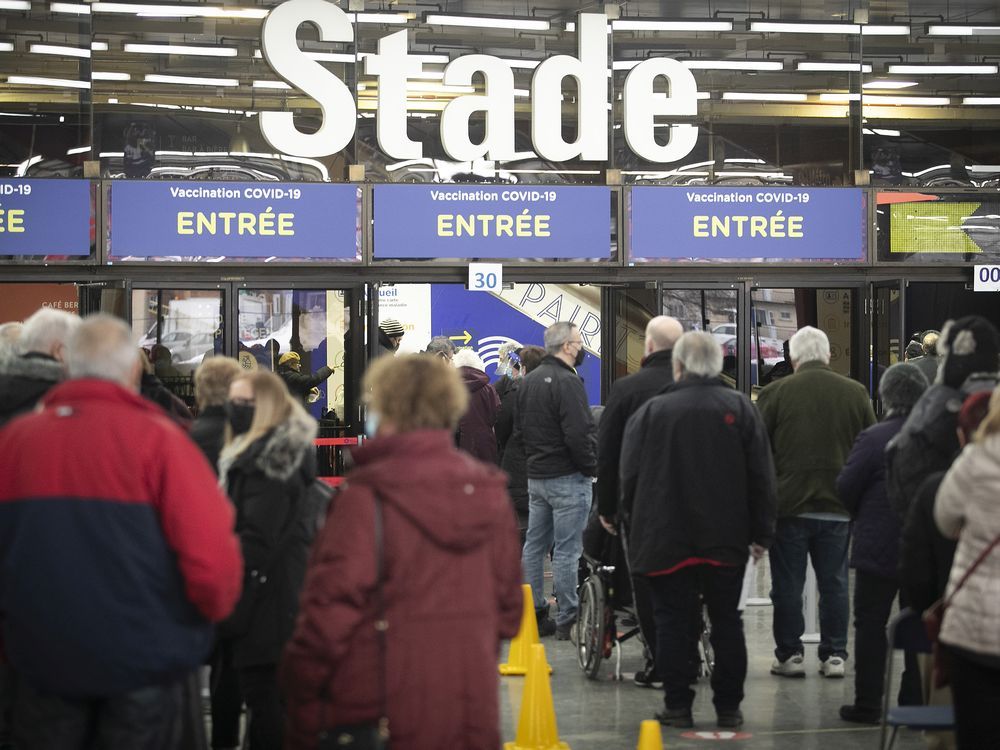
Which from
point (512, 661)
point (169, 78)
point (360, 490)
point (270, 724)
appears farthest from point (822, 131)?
point (360, 490)

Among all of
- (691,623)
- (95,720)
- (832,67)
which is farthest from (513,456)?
(95,720)

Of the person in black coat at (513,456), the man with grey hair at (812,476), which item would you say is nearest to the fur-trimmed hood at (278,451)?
the man with grey hair at (812,476)

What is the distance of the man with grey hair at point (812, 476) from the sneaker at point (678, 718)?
3.95 ft

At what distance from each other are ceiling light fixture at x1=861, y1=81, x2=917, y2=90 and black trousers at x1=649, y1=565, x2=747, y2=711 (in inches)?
301

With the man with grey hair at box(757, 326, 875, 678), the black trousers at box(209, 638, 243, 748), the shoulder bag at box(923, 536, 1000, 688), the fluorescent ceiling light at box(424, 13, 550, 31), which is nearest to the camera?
the shoulder bag at box(923, 536, 1000, 688)

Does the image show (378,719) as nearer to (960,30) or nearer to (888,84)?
(888,84)

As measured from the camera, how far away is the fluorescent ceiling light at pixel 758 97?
1257cm

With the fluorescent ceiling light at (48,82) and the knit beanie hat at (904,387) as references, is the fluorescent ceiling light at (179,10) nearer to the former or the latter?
the fluorescent ceiling light at (48,82)

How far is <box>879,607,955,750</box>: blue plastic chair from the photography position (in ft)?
15.2

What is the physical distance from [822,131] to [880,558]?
23.3 ft

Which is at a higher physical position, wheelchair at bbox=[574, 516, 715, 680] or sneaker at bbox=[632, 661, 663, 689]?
wheelchair at bbox=[574, 516, 715, 680]

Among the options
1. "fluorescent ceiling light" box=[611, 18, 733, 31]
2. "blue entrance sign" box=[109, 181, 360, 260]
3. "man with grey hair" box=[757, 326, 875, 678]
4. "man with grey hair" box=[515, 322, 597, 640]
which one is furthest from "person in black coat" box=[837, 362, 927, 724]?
"fluorescent ceiling light" box=[611, 18, 733, 31]

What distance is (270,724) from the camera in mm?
5059

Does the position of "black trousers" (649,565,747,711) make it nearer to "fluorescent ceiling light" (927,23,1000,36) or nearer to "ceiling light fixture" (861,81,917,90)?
"ceiling light fixture" (861,81,917,90)
